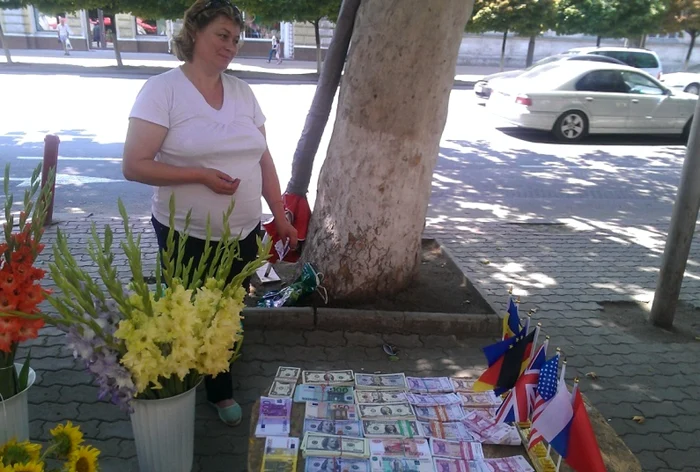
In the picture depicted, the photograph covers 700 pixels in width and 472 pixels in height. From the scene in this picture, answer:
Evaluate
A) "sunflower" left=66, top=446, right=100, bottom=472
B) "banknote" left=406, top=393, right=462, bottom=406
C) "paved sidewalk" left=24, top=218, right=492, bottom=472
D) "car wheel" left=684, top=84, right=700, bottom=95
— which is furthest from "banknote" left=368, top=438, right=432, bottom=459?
"car wheel" left=684, top=84, right=700, bottom=95

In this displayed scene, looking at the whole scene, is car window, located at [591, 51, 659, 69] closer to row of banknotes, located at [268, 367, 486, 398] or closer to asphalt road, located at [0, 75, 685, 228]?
asphalt road, located at [0, 75, 685, 228]

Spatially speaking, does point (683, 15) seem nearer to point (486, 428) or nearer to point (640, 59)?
point (640, 59)

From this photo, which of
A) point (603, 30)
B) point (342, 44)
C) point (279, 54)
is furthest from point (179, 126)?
point (279, 54)

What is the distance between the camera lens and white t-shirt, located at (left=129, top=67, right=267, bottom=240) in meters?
2.65

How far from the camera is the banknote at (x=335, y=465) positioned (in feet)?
7.22

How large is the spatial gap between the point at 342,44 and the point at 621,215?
5.02 metres

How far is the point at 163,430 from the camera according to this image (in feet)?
7.57

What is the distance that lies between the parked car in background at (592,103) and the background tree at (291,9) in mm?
10366

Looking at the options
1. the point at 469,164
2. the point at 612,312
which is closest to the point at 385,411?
the point at 612,312

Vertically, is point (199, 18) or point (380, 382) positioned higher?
point (199, 18)

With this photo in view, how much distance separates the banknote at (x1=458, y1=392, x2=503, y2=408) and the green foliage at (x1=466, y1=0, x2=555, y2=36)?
77.9 feet

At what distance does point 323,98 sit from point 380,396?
2.74 m

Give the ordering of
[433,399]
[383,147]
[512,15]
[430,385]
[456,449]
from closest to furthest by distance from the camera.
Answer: [456,449] < [433,399] < [430,385] < [383,147] < [512,15]

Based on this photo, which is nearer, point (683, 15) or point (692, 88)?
point (692, 88)
